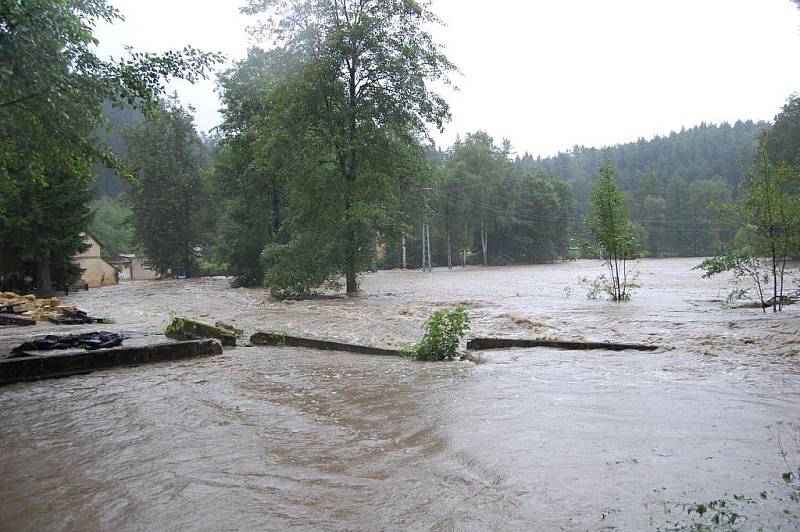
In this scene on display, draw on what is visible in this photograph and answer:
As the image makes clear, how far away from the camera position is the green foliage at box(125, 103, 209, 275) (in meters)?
52.0

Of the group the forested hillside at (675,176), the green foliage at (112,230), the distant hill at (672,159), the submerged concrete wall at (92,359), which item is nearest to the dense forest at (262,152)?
the submerged concrete wall at (92,359)

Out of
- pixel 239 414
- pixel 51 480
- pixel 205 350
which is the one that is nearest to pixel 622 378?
pixel 239 414

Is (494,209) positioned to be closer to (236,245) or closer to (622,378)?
(236,245)

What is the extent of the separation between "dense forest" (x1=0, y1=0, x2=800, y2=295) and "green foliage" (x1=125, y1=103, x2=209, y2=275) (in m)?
0.14

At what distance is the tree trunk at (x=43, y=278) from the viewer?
32344mm

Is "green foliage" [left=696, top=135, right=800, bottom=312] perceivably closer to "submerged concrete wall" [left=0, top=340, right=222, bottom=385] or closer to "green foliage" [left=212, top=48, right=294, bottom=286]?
"submerged concrete wall" [left=0, top=340, right=222, bottom=385]

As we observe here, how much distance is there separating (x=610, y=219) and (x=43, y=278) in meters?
31.0

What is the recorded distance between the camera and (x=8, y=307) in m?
19.0

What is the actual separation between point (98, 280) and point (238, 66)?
25.8 m

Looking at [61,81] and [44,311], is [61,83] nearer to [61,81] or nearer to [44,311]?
[61,81]

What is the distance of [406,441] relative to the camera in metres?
5.02

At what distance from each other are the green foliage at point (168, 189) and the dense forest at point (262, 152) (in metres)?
0.14

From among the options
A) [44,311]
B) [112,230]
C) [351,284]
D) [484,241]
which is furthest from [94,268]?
[484,241]

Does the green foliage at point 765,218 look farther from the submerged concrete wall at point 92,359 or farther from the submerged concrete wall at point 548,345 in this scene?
the submerged concrete wall at point 92,359
